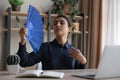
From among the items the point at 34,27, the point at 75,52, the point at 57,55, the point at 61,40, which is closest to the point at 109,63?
the point at 75,52

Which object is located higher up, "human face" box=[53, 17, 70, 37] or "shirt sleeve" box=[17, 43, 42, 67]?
"human face" box=[53, 17, 70, 37]

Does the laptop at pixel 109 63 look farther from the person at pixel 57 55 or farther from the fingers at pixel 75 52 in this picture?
the person at pixel 57 55

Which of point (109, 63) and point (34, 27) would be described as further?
point (34, 27)

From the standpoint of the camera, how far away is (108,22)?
432 centimetres

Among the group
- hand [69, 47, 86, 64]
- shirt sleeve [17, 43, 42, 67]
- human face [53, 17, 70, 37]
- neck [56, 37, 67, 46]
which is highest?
human face [53, 17, 70, 37]

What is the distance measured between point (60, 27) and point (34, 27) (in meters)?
0.57

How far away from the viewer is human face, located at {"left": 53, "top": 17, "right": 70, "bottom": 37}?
2435 millimetres

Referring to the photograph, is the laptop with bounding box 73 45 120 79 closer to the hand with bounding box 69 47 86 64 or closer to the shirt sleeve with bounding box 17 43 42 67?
the hand with bounding box 69 47 86 64

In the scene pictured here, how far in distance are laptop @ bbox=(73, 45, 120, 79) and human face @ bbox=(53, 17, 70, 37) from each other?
989 millimetres

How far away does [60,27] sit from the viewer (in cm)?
246

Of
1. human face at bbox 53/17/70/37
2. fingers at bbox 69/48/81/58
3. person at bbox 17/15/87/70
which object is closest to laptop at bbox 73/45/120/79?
fingers at bbox 69/48/81/58

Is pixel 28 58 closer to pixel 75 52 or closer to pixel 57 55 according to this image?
pixel 57 55

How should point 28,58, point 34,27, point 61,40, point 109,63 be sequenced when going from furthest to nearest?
point 61,40, point 28,58, point 34,27, point 109,63

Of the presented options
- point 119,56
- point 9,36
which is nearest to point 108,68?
point 119,56
